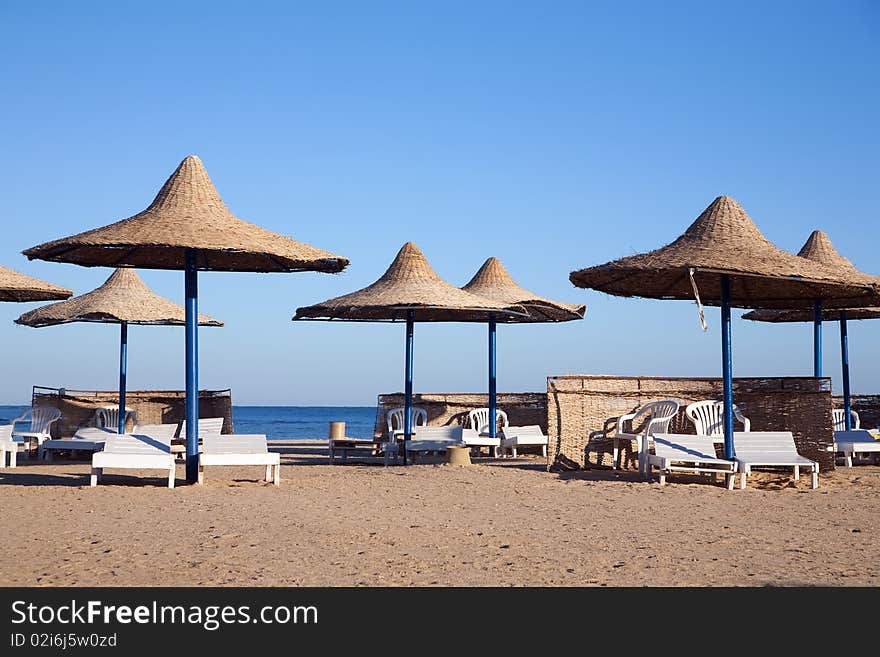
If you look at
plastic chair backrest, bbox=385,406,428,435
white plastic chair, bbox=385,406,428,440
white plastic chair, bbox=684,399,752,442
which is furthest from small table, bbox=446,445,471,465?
plastic chair backrest, bbox=385,406,428,435

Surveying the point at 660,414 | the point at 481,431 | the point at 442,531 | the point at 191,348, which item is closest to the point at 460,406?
the point at 481,431

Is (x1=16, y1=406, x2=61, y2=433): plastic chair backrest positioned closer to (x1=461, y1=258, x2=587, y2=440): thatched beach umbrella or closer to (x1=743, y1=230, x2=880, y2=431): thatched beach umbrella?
(x1=461, y1=258, x2=587, y2=440): thatched beach umbrella

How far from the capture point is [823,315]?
1677cm

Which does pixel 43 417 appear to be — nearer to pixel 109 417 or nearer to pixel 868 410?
pixel 109 417

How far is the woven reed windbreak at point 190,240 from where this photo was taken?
9477mm

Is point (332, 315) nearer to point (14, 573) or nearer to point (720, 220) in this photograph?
point (720, 220)

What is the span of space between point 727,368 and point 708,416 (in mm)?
913

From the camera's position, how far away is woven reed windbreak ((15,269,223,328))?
48.6 ft

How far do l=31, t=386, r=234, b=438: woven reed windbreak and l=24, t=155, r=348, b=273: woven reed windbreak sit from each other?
219 inches

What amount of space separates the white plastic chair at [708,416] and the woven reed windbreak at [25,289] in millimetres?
7999

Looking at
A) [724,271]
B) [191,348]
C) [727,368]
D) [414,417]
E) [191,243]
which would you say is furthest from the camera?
[414,417]
